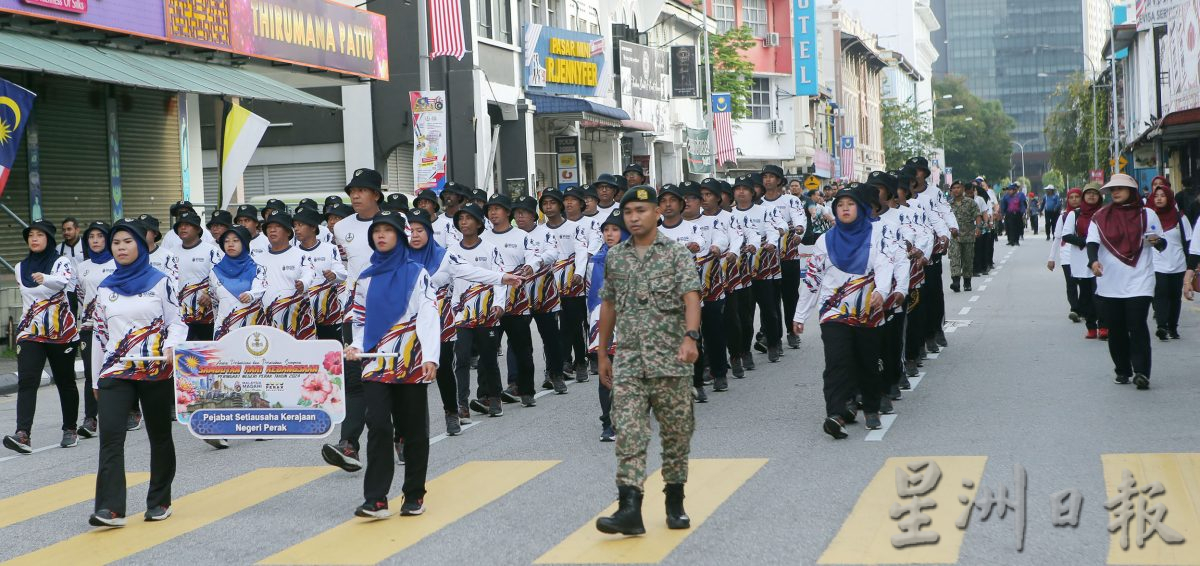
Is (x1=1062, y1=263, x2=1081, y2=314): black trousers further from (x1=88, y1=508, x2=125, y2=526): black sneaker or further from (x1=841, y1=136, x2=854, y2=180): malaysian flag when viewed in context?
(x1=841, y1=136, x2=854, y2=180): malaysian flag

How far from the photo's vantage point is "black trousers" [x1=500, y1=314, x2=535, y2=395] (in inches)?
519

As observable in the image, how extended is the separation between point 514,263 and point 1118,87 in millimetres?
57494

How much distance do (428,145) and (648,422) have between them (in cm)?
1780

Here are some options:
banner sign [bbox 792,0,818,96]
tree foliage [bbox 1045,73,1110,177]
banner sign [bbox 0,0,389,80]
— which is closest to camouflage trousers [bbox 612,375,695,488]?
banner sign [bbox 0,0,389,80]

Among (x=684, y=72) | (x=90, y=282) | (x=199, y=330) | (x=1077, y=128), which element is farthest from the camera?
(x=1077, y=128)

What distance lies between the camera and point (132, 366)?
343 inches

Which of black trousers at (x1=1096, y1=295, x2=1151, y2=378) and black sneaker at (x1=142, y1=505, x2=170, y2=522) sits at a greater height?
black trousers at (x1=1096, y1=295, x2=1151, y2=378)

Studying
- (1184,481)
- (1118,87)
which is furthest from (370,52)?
(1118,87)

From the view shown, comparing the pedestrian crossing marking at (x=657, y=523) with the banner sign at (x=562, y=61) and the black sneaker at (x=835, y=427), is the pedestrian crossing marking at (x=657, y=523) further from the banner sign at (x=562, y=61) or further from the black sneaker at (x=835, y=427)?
the banner sign at (x=562, y=61)

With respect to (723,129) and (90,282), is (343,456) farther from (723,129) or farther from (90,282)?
(723,129)

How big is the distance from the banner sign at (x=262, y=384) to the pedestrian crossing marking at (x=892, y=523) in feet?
10.7

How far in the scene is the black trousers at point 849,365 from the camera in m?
10.6

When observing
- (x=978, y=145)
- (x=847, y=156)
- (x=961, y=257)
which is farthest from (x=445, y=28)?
(x=978, y=145)

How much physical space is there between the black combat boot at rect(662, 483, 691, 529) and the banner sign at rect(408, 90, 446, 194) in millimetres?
17398
